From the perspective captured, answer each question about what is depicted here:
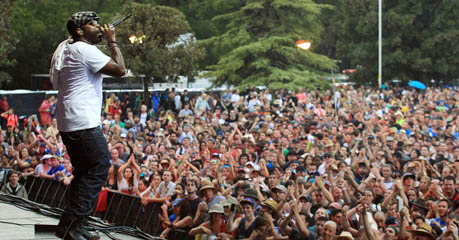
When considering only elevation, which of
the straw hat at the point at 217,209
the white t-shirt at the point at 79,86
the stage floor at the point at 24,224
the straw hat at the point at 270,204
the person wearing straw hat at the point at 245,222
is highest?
the white t-shirt at the point at 79,86

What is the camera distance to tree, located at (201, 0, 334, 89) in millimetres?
33531

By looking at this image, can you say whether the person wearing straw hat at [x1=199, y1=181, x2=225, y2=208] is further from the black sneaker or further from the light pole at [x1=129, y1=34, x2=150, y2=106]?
the light pole at [x1=129, y1=34, x2=150, y2=106]

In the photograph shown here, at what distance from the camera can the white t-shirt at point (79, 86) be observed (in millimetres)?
5062

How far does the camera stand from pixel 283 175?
11531 millimetres

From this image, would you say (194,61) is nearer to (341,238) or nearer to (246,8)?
(246,8)

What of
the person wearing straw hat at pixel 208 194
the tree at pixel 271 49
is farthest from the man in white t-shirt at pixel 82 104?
the tree at pixel 271 49

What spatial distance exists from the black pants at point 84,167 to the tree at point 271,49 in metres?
27.3

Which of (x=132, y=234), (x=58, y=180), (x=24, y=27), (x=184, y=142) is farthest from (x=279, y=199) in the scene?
(x=24, y=27)

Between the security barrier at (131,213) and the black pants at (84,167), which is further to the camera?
the security barrier at (131,213)

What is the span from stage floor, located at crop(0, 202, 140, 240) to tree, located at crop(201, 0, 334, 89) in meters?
25.8

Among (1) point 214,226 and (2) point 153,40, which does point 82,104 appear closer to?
(1) point 214,226

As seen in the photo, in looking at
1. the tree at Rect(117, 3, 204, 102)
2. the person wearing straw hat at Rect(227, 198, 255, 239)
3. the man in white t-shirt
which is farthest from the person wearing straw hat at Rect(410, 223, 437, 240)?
the tree at Rect(117, 3, 204, 102)

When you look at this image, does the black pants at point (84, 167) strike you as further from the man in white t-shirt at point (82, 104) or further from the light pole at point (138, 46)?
the light pole at point (138, 46)

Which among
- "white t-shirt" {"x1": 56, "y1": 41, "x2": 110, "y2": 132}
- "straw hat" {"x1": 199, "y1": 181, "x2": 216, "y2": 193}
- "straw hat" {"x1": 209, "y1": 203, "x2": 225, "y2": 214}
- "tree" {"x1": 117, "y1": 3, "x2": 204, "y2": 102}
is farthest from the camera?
"tree" {"x1": 117, "y1": 3, "x2": 204, "y2": 102}
